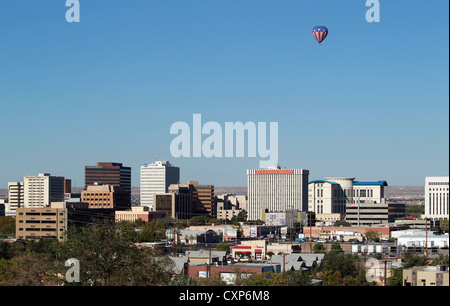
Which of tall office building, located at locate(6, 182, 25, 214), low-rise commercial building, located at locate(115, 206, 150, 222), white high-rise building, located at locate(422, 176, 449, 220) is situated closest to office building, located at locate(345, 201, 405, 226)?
white high-rise building, located at locate(422, 176, 449, 220)

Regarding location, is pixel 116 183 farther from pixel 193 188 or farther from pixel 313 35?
pixel 313 35

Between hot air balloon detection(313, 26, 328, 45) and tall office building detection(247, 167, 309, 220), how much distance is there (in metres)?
109

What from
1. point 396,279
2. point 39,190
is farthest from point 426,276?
point 39,190

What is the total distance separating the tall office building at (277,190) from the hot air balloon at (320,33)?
4273 inches

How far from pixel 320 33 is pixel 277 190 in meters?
113

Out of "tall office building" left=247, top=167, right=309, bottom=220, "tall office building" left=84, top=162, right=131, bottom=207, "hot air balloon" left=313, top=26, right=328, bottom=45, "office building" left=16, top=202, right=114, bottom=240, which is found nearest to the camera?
"hot air balloon" left=313, top=26, right=328, bottom=45

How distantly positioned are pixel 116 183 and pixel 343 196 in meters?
66.1

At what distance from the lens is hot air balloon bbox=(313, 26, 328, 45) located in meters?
50.4

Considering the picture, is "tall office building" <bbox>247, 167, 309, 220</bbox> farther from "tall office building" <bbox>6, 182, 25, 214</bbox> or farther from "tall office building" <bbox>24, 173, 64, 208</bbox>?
"tall office building" <bbox>6, 182, 25, 214</bbox>

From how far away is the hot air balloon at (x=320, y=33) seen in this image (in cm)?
5041

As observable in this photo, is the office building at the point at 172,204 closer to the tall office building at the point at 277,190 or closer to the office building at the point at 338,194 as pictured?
the tall office building at the point at 277,190

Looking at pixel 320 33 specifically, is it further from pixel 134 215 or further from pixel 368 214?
pixel 368 214

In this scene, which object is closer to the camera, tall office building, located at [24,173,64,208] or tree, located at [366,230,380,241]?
tree, located at [366,230,380,241]
